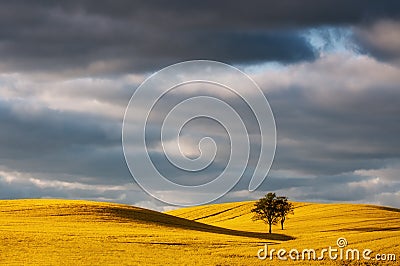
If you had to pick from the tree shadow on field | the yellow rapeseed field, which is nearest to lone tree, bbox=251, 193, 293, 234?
the yellow rapeseed field

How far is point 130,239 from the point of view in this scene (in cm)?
6406

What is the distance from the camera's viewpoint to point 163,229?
81.1m

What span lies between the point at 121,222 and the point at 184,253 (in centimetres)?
2832

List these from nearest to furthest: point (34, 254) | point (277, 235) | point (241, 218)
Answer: point (34, 254) → point (277, 235) → point (241, 218)

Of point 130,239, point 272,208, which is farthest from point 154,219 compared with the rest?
point 130,239

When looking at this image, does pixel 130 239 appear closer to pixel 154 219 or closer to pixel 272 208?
pixel 154 219

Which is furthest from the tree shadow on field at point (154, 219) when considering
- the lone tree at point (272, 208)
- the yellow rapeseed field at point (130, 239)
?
the lone tree at point (272, 208)

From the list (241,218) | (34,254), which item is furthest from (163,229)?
(241,218)

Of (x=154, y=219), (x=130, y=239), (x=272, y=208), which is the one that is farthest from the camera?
(x=272, y=208)

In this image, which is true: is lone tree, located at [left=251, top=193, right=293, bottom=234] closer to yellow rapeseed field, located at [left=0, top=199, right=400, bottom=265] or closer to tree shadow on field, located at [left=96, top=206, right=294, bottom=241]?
yellow rapeseed field, located at [left=0, top=199, right=400, bottom=265]

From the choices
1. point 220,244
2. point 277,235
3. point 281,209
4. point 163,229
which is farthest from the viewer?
point 281,209

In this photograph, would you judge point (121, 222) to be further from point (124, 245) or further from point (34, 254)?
point (34, 254)

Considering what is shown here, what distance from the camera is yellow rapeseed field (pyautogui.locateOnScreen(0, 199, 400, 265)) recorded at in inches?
2084

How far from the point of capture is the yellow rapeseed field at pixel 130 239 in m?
52.9
